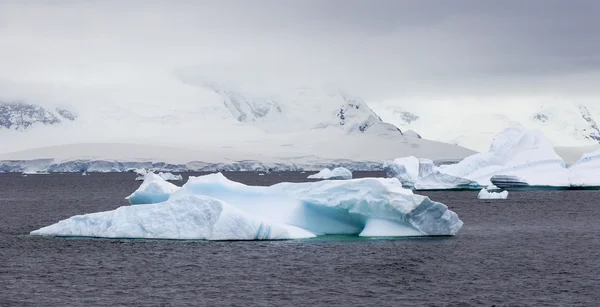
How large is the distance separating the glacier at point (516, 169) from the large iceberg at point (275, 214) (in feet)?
123

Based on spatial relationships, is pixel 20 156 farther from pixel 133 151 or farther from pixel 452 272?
pixel 452 272

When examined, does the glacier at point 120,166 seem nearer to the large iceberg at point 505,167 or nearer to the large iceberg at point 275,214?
the large iceberg at point 505,167

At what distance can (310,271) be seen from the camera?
28422mm

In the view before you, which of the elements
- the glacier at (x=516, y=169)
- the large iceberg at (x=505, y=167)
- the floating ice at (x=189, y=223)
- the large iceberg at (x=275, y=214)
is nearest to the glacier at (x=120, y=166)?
the large iceberg at (x=505, y=167)

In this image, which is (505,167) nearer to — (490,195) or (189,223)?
(490,195)

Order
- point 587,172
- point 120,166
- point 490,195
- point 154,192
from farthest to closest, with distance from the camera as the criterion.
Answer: point 120,166, point 587,172, point 490,195, point 154,192

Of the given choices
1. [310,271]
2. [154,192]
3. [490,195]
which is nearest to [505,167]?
[490,195]

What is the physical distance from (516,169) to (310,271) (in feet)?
159

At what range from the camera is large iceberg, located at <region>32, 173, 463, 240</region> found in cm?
3441

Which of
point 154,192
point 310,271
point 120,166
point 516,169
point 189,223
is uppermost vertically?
point 516,169

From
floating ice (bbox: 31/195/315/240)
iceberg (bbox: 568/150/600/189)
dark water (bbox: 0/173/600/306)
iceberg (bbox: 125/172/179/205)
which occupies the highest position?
iceberg (bbox: 568/150/600/189)

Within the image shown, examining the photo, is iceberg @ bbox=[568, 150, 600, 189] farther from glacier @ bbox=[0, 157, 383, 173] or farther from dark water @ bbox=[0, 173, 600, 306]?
glacier @ bbox=[0, 157, 383, 173]

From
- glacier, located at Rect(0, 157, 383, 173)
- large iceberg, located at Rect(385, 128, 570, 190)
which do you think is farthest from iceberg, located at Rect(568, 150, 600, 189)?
glacier, located at Rect(0, 157, 383, 173)

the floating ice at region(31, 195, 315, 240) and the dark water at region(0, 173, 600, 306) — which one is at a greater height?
the floating ice at region(31, 195, 315, 240)
